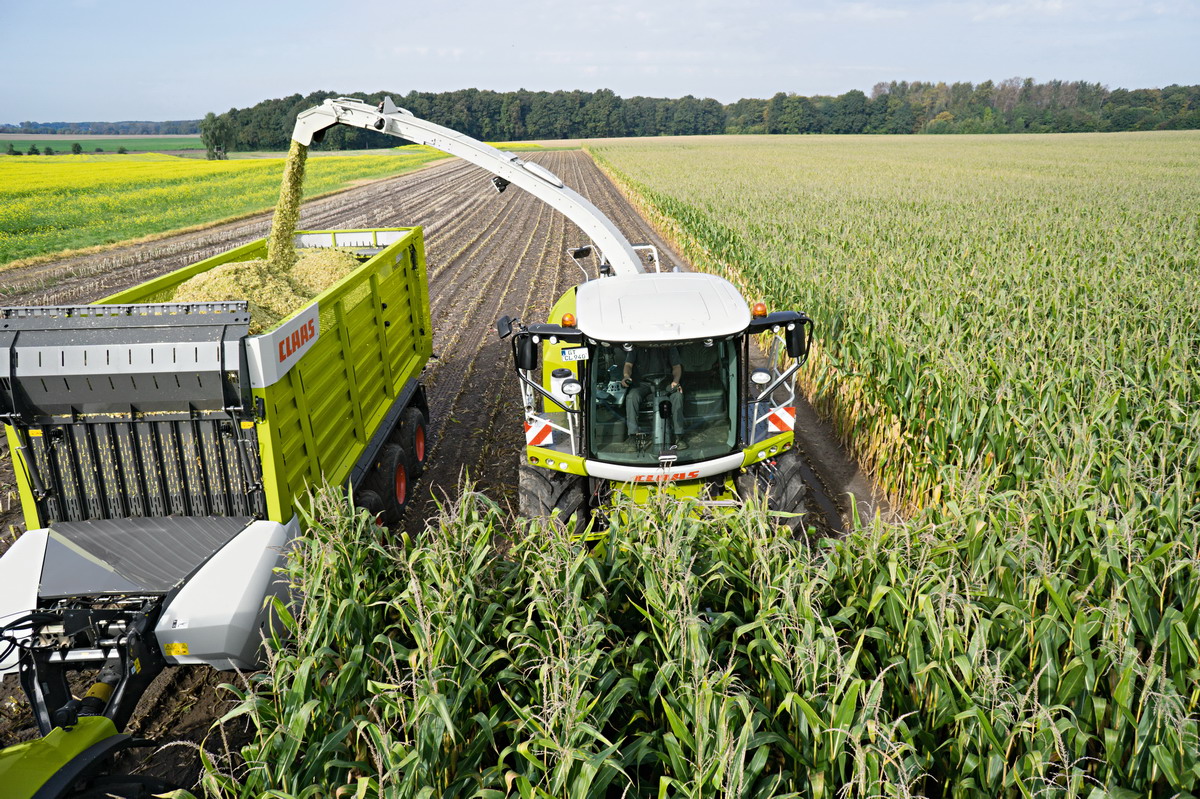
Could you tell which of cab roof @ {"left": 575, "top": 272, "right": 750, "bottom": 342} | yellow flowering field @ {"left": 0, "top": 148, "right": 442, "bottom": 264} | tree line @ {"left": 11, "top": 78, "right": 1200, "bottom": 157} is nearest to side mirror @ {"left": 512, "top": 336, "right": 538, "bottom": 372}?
cab roof @ {"left": 575, "top": 272, "right": 750, "bottom": 342}

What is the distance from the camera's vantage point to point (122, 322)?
443 cm

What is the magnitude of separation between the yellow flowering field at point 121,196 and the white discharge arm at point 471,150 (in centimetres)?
1742

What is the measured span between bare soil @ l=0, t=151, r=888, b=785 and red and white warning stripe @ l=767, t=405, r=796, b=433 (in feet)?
5.13

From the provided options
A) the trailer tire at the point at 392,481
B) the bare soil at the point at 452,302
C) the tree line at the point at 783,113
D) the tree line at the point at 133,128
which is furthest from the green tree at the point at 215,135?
the tree line at the point at 133,128

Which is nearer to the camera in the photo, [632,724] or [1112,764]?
[1112,764]

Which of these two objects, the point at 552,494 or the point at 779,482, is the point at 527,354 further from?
the point at 779,482

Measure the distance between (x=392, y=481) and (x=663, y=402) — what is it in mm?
2916

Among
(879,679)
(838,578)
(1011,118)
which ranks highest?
(1011,118)

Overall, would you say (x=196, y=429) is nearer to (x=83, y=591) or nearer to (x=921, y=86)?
(x=83, y=591)

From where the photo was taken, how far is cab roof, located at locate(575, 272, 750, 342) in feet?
16.5

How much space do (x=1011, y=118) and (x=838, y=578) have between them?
126172 mm

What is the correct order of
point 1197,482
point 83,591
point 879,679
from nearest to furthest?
point 879,679 → point 83,591 → point 1197,482

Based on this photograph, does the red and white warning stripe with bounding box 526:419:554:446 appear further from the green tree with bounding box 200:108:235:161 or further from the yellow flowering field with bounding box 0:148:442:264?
the green tree with bounding box 200:108:235:161

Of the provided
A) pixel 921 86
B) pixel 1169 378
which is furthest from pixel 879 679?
pixel 921 86
